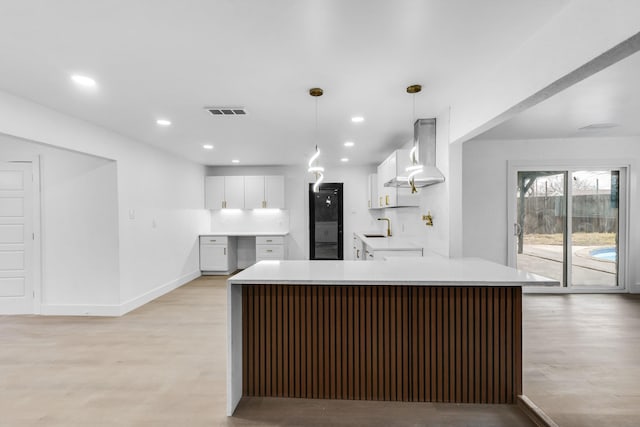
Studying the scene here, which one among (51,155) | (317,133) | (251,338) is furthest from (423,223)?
(51,155)

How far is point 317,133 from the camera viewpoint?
165 inches

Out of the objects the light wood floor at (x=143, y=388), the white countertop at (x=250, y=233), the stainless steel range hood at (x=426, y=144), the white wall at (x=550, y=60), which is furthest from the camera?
the white countertop at (x=250, y=233)

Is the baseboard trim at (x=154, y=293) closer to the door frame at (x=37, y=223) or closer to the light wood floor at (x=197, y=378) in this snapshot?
the light wood floor at (x=197, y=378)

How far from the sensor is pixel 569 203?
484 cm

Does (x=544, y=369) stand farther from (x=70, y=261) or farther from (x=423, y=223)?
(x=70, y=261)

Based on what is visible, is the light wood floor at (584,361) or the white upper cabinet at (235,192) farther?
the white upper cabinet at (235,192)

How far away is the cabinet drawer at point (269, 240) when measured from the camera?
658 cm

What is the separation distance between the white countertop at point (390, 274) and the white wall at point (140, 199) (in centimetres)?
258

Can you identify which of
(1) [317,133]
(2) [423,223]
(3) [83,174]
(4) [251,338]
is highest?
(1) [317,133]

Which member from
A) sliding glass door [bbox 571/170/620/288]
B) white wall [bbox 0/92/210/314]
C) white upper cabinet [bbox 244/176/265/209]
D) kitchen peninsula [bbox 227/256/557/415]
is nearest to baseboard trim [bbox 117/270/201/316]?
white wall [bbox 0/92/210/314]

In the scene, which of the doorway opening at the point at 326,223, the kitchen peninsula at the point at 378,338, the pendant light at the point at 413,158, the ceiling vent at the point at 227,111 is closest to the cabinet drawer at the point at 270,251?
the doorway opening at the point at 326,223

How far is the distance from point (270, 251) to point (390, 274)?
467 cm

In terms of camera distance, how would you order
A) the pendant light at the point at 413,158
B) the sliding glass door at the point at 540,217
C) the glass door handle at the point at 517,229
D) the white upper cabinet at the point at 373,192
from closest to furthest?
the pendant light at the point at 413,158 → the glass door handle at the point at 517,229 → the sliding glass door at the point at 540,217 → the white upper cabinet at the point at 373,192

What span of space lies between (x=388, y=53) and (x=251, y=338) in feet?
7.30
